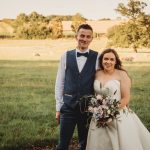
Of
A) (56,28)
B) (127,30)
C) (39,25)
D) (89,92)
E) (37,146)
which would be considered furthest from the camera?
(127,30)

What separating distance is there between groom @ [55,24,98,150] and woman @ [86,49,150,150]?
0.56 feet

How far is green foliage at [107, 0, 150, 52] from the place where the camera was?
45.2 m

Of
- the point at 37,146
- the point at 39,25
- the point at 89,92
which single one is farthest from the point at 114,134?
the point at 39,25

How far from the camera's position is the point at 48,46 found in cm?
4225

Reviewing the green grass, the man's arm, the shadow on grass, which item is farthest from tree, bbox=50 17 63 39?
the man's arm

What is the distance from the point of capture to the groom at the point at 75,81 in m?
4.82

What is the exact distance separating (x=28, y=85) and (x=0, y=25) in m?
14.0

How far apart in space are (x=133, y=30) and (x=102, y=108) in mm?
41360

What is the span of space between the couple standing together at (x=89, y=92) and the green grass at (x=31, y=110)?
2.33m

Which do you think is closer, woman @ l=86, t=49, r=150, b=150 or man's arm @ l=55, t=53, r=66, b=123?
man's arm @ l=55, t=53, r=66, b=123

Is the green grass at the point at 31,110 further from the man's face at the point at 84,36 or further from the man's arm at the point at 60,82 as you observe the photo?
the man's face at the point at 84,36

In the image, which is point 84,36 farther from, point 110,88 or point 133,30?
point 133,30

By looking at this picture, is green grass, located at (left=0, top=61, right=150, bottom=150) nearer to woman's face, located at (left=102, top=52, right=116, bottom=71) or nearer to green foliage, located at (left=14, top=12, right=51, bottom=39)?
woman's face, located at (left=102, top=52, right=116, bottom=71)

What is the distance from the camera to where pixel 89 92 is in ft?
16.1
